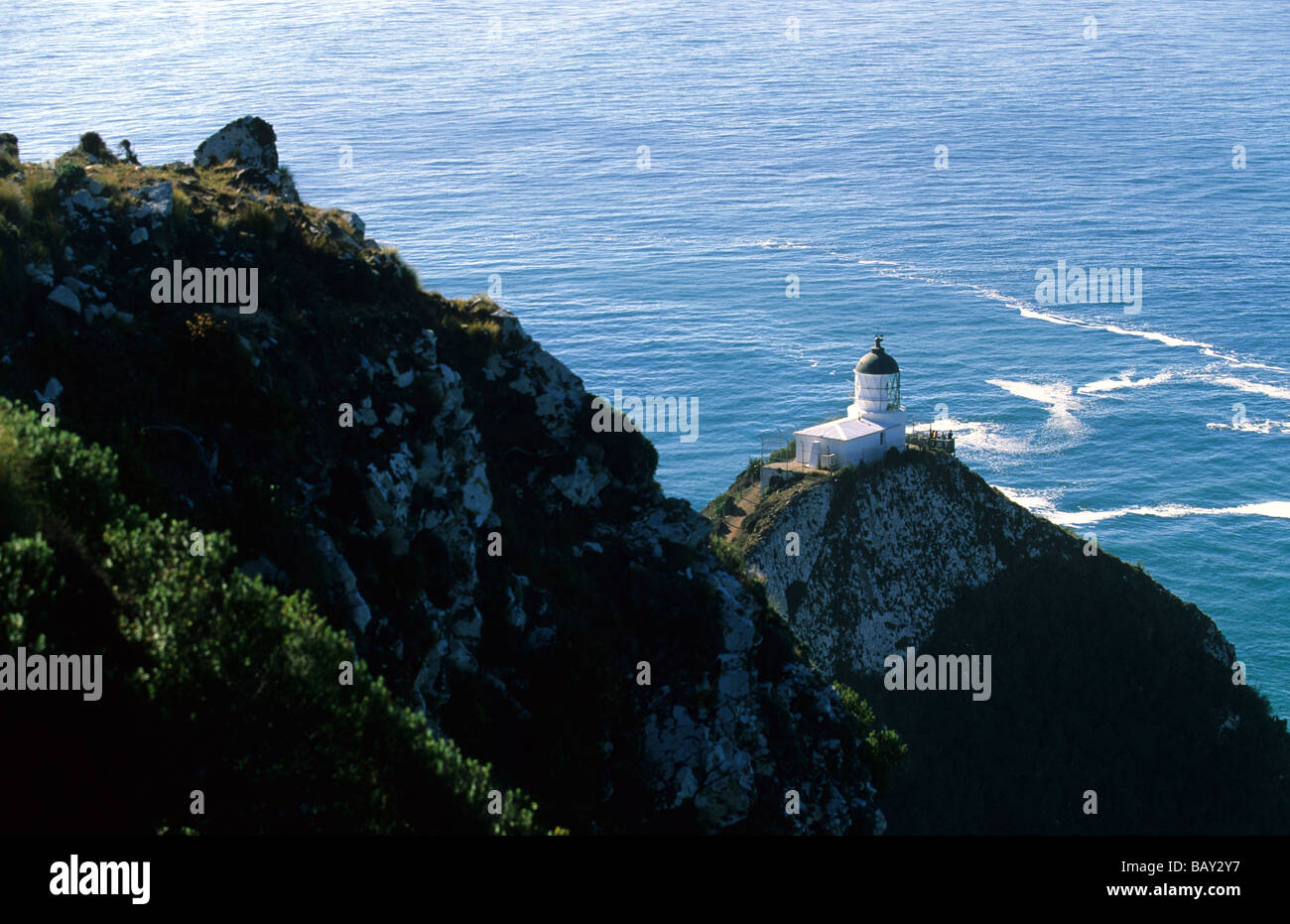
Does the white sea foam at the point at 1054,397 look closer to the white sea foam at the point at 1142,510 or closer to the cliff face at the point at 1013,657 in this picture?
the white sea foam at the point at 1142,510

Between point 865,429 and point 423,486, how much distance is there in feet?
183

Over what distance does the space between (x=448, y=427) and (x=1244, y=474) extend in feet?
428

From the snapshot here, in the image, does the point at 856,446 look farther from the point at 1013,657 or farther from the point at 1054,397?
the point at 1054,397

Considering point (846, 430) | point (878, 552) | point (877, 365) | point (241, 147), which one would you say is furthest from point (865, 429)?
point (241, 147)

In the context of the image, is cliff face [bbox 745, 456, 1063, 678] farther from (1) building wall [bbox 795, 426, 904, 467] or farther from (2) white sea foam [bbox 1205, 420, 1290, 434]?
(2) white sea foam [bbox 1205, 420, 1290, 434]

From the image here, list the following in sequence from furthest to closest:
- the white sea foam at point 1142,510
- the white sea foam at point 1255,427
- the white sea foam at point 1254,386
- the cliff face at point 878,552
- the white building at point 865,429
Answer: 1. the white sea foam at point 1254,386
2. the white sea foam at point 1255,427
3. the white sea foam at point 1142,510
4. the white building at point 865,429
5. the cliff face at point 878,552

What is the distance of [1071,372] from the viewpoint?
177 metres

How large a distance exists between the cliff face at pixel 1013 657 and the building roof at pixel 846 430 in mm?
2516

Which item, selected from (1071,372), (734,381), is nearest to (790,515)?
(734,381)

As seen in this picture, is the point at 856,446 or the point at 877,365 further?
the point at 877,365

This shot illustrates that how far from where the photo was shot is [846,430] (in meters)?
92.0

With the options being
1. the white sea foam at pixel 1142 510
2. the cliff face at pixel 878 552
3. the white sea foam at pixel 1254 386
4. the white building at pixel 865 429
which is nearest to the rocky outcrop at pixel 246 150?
the cliff face at pixel 878 552

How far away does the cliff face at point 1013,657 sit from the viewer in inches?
3425

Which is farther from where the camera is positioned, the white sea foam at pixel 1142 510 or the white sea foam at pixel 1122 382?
the white sea foam at pixel 1122 382
